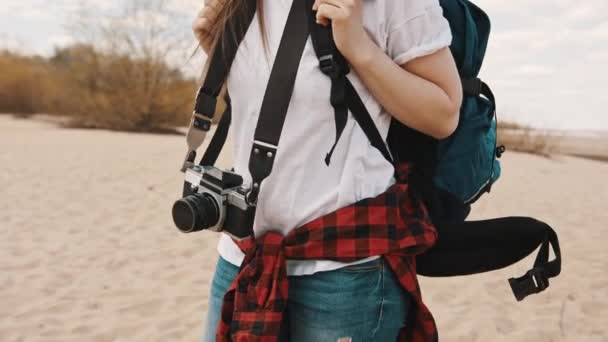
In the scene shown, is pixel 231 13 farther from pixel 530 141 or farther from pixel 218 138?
pixel 530 141

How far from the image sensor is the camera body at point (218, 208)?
1.05m

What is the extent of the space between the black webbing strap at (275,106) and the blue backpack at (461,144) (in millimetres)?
201

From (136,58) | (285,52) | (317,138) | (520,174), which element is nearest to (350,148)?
(317,138)

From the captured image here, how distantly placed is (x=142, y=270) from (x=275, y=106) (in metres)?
3.96

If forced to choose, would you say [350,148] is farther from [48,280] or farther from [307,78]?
[48,280]

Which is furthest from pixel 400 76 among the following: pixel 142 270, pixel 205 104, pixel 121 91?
pixel 121 91

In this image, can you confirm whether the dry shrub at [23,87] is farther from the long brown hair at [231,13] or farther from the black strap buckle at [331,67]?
the black strap buckle at [331,67]

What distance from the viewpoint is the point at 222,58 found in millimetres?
1152

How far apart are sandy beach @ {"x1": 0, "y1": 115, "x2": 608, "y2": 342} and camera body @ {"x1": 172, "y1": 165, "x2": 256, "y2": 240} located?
8.63 feet

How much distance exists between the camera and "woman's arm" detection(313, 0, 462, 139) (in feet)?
3.17

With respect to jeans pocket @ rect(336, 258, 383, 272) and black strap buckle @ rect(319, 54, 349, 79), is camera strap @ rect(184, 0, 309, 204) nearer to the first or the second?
black strap buckle @ rect(319, 54, 349, 79)

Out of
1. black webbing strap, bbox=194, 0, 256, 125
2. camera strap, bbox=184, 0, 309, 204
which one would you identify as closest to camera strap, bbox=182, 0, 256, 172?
black webbing strap, bbox=194, 0, 256, 125

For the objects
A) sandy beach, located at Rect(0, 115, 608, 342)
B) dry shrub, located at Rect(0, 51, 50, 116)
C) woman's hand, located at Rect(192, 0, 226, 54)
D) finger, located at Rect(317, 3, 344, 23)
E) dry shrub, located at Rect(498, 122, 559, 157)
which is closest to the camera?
finger, located at Rect(317, 3, 344, 23)

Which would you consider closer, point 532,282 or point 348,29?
point 348,29
